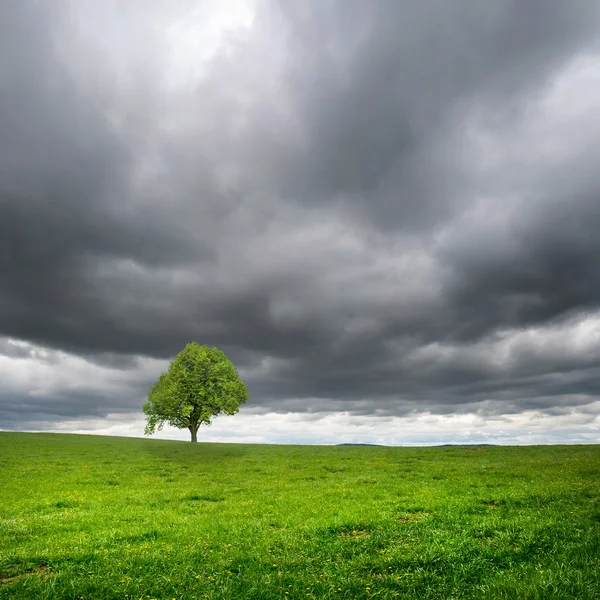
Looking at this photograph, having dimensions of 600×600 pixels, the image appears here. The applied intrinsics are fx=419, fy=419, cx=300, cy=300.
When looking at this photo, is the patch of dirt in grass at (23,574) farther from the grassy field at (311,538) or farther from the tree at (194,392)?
the tree at (194,392)

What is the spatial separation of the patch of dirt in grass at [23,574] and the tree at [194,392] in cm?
→ 5805

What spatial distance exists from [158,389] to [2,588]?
68166 mm

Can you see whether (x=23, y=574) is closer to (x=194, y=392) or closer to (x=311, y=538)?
(x=311, y=538)

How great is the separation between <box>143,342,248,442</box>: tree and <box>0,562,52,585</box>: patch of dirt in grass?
58.0 m

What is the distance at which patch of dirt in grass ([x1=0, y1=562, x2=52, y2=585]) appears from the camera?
11.3 m

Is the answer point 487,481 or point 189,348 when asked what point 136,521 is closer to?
point 487,481

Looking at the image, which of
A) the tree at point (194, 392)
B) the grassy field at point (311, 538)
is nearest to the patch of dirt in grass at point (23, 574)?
the grassy field at point (311, 538)

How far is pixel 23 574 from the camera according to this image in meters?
11.9

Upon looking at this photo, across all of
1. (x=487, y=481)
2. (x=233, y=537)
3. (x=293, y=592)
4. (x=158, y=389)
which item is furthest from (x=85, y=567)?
(x=158, y=389)

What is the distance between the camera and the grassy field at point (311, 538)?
10.6 metres

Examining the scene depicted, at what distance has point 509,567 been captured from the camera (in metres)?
11.5

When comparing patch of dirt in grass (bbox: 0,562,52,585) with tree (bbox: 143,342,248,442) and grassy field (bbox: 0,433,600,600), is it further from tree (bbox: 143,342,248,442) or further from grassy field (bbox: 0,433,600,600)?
tree (bbox: 143,342,248,442)

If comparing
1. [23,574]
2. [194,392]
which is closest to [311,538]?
[23,574]

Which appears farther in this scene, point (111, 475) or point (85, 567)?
point (111, 475)
